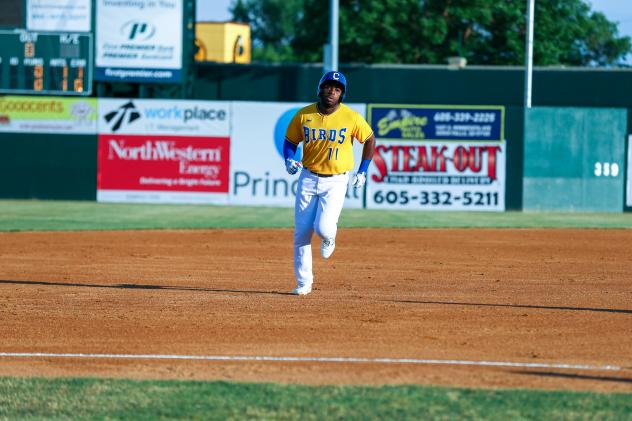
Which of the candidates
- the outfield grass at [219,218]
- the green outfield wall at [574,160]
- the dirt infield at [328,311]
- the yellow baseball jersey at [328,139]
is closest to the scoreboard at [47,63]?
the outfield grass at [219,218]

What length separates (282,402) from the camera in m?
6.16

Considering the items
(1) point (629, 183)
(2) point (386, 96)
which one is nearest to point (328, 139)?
(1) point (629, 183)

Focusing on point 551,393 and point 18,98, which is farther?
point 18,98

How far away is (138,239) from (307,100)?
38.5ft

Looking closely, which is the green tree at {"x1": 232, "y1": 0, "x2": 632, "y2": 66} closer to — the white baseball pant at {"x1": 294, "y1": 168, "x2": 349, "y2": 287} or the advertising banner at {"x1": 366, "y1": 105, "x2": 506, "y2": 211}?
the advertising banner at {"x1": 366, "y1": 105, "x2": 506, "y2": 211}

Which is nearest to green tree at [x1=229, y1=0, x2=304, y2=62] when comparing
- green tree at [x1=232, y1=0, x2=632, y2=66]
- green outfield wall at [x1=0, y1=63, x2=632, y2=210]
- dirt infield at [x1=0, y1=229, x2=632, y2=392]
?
green tree at [x1=232, y1=0, x2=632, y2=66]

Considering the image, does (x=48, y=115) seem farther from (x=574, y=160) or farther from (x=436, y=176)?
(x=574, y=160)

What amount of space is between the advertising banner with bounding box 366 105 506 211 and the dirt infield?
29.0 ft

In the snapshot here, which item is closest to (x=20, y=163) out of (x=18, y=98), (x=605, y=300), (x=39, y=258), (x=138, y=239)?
(x=18, y=98)

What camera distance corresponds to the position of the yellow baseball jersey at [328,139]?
405 inches

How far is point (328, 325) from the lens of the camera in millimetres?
8914

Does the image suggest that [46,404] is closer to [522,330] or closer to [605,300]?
[522,330]

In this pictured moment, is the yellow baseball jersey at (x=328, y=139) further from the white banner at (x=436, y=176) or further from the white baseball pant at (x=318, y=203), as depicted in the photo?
the white banner at (x=436, y=176)

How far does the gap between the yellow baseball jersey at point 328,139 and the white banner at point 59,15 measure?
1721cm
